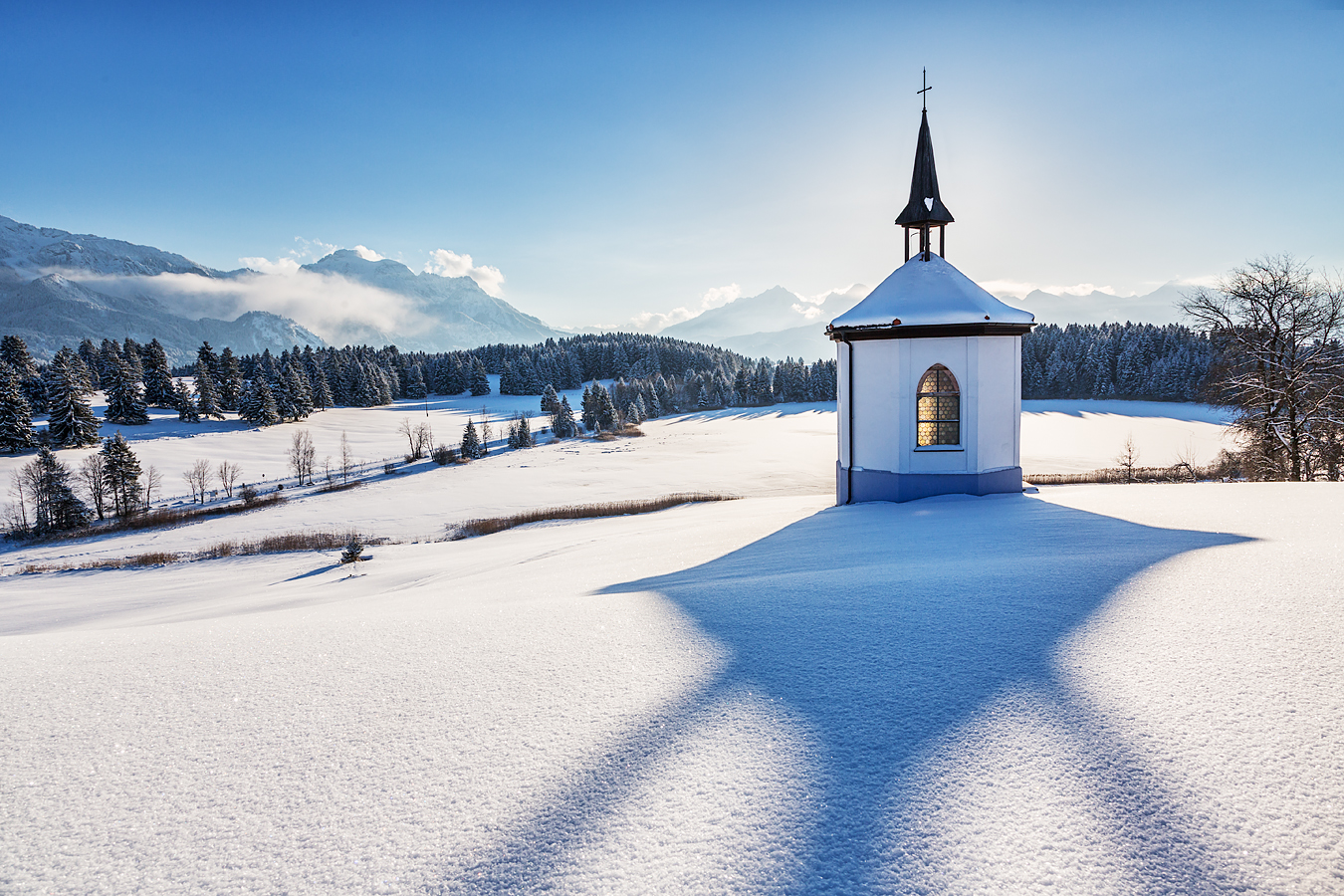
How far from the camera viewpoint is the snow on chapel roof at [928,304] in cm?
1284

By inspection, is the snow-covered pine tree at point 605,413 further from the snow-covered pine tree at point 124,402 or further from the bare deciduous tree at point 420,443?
the snow-covered pine tree at point 124,402

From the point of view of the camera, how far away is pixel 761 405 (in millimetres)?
102125

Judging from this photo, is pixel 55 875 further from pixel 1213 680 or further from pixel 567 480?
pixel 567 480

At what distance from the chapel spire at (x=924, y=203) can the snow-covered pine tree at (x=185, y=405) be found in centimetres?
8133

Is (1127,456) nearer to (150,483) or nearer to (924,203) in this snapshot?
(924,203)

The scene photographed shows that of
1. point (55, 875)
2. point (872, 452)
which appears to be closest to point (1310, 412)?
point (872, 452)

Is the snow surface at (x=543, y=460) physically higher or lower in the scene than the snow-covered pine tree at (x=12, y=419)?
lower

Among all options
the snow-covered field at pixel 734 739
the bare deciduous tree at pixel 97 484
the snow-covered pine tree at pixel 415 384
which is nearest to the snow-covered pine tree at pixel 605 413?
the bare deciduous tree at pixel 97 484

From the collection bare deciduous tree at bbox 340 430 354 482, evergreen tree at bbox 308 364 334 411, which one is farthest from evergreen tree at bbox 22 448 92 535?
evergreen tree at bbox 308 364 334 411

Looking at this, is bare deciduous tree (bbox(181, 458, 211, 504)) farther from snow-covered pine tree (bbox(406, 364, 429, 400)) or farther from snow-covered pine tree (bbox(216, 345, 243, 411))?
snow-covered pine tree (bbox(406, 364, 429, 400))

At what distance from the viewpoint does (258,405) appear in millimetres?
67438

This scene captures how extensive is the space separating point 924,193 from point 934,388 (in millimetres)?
5862

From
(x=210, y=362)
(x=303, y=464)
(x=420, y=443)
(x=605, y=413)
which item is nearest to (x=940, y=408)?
(x=303, y=464)

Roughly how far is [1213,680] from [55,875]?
5178 mm
